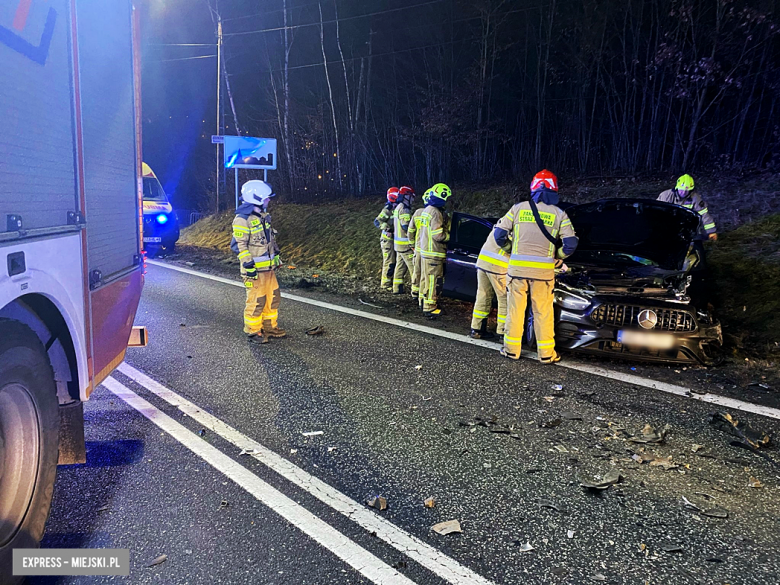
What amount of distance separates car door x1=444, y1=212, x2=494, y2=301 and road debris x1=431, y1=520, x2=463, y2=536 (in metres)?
4.98

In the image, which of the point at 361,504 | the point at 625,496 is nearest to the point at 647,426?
the point at 625,496

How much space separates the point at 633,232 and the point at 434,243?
2636 millimetres

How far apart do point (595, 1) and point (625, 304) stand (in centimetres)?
1182

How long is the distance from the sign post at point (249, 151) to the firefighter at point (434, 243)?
995cm

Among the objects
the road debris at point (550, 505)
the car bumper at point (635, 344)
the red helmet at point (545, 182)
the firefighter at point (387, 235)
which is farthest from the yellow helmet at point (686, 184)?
the road debris at point (550, 505)

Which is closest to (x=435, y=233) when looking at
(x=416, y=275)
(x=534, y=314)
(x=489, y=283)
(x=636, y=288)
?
(x=416, y=275)

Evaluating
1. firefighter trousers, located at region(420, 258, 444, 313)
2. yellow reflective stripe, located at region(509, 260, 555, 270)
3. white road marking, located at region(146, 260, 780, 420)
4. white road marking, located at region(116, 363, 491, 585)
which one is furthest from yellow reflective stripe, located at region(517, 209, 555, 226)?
white road marking, located at region(116, 363, 491, 585)

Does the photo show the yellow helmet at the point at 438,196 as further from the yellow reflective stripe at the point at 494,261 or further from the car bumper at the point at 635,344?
the car bumper at the point at 635,344

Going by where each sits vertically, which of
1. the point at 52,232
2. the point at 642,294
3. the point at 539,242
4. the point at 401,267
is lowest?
the point at 401,267

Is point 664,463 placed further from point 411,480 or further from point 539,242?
point 539,242

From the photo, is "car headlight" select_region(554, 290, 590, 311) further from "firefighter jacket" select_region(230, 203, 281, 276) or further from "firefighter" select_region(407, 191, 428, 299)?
"firefighter jacket" select_region(230, 203, 281, 276)

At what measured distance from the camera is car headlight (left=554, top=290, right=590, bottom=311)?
215 inches

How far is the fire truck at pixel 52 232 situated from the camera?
2119 millimetres

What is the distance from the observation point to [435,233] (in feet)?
25.4
